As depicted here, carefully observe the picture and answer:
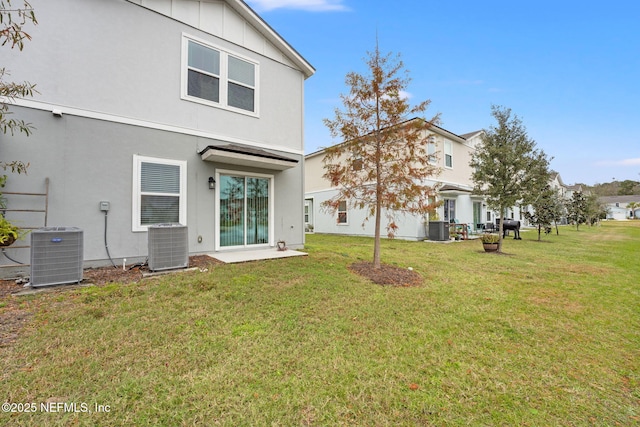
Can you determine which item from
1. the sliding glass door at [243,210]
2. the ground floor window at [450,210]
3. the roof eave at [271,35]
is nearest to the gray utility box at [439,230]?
the ground floor window at [450,210]

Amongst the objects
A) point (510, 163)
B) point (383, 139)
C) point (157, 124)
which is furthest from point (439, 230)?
point (157, 124)

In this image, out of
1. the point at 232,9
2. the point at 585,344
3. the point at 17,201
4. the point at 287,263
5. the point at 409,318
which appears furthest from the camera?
the point at 232,9

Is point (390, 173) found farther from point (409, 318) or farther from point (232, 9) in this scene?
point (232, 9)

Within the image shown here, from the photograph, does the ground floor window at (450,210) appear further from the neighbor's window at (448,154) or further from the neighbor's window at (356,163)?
the neighbor's window at (356,163)

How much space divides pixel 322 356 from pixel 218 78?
26.8ft

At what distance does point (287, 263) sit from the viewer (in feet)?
22.6

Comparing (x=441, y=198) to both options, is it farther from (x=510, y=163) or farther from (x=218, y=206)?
(x=218, y=206)

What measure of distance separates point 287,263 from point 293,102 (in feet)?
19.8

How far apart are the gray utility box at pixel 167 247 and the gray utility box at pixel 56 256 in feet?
3.82

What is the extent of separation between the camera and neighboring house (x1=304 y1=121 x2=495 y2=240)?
15079 millimetres

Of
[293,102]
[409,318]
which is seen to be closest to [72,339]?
[409,318]

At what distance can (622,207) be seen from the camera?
220 feet

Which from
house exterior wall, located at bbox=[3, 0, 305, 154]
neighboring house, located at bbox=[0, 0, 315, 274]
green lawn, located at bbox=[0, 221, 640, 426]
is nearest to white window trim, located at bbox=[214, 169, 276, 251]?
neighboring house, located at bbox=[0, 0, 315, 274]

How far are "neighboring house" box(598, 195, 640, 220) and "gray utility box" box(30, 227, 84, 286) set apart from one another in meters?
94.4
